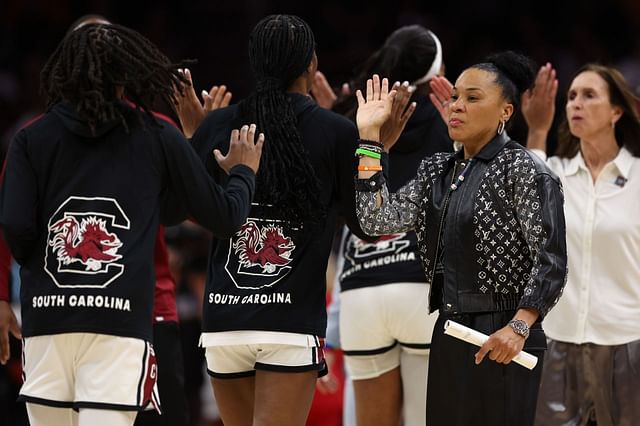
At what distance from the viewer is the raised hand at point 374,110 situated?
426cm

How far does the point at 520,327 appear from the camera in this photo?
3.89m

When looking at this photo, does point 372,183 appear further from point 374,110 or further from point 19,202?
point 19,202

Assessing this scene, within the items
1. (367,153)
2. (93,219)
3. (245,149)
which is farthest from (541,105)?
(93,219)

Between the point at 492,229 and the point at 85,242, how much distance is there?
4.67 ft

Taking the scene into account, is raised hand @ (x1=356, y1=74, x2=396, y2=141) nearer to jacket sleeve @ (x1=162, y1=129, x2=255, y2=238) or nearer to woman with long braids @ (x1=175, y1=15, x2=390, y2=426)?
woman with long braids @ (x1=175, y1=15, x2=390, y2=426)

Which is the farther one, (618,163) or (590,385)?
(618,163)

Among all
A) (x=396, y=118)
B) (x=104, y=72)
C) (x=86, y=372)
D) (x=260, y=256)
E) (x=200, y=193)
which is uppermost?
(x=104, y=72)

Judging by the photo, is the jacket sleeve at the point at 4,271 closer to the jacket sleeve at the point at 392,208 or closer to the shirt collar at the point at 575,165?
the jacket sleeve at the point at 392,208

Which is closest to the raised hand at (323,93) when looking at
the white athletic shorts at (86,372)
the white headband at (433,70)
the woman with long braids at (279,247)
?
the white headband at (433,70)

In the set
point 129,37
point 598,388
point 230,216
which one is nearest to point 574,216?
point 598,388

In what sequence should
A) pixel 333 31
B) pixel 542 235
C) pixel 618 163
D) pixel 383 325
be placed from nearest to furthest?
pixel 542 235, pixel 383 325, pixel 618 163, pixel 333 31

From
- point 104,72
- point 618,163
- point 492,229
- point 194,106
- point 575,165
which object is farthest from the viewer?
point 575,165

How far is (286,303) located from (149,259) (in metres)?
0.68

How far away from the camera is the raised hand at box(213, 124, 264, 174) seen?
4.11m
